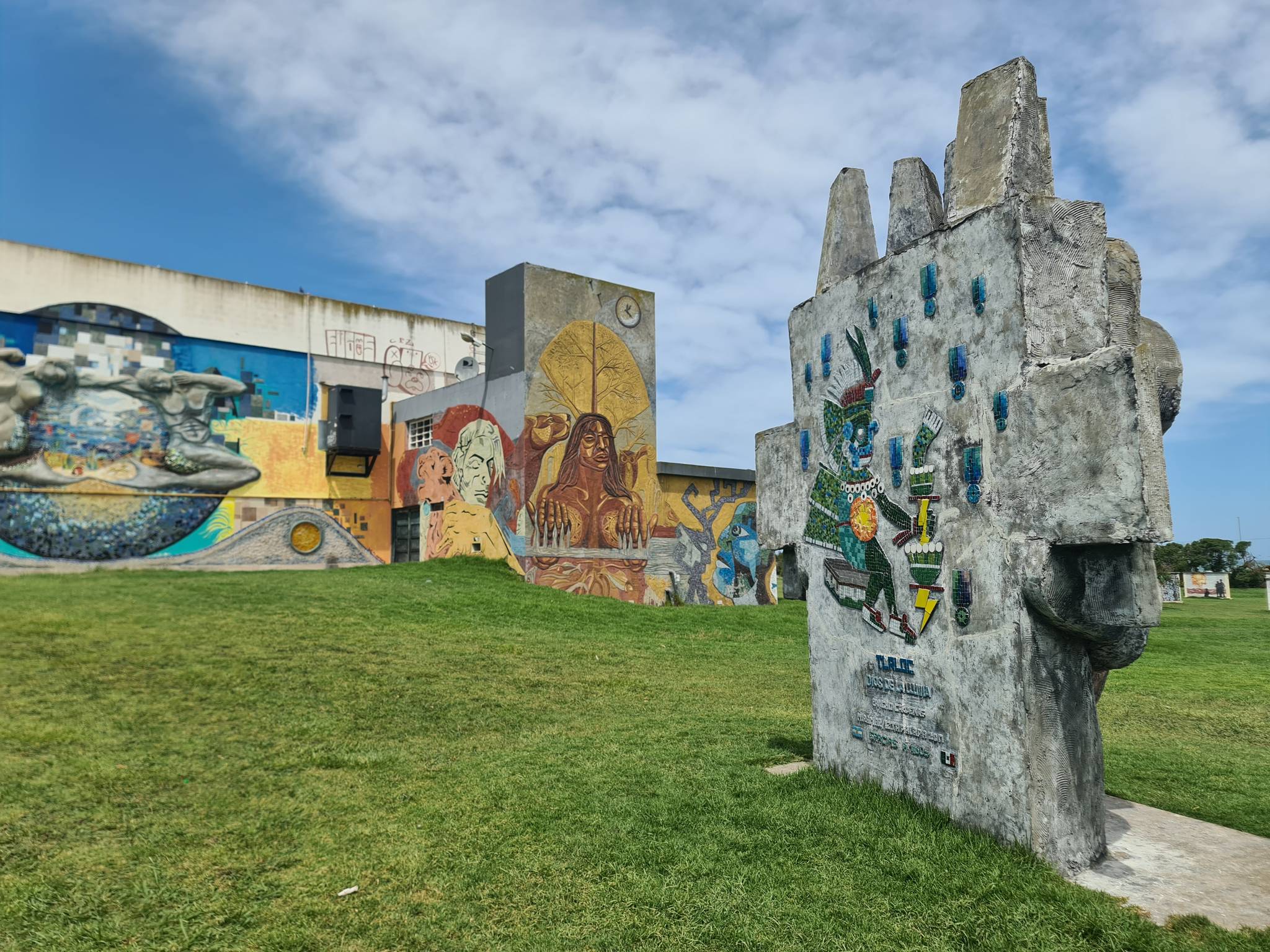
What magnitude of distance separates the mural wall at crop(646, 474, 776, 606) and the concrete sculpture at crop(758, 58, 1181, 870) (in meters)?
14.6

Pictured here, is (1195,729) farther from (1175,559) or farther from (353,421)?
(1175,559)

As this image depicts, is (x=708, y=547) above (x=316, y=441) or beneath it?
beneath

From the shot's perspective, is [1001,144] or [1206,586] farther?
[1206,586]

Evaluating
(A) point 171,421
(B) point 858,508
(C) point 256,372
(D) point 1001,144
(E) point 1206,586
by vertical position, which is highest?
(C) point 256,372

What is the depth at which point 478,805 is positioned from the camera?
5.27m

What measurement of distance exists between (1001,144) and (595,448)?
46.5 feet

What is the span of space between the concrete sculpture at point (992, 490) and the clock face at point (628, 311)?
1377 centimetres

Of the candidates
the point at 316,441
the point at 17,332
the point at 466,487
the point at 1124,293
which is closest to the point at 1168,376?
the point at 1124,293

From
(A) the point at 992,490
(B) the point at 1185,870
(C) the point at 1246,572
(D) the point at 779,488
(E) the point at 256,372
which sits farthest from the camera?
(C) the point at 1246,572

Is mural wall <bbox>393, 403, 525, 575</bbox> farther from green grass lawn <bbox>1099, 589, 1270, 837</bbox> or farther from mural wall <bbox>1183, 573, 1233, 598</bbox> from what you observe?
mural wall <bbox>1183, 573, 1233, 598</bbox>

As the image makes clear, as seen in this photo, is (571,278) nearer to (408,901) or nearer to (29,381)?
(29,381)

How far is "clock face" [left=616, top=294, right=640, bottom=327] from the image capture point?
63.3 ft

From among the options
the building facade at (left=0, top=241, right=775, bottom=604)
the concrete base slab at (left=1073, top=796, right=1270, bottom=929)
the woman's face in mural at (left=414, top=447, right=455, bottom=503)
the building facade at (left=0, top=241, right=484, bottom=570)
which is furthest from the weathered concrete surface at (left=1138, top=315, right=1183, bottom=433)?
the building facade at (left=0, top=241, right=484, bottom=570)

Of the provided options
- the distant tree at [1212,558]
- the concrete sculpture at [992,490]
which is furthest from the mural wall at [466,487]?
the distant tree at [1212,558]
